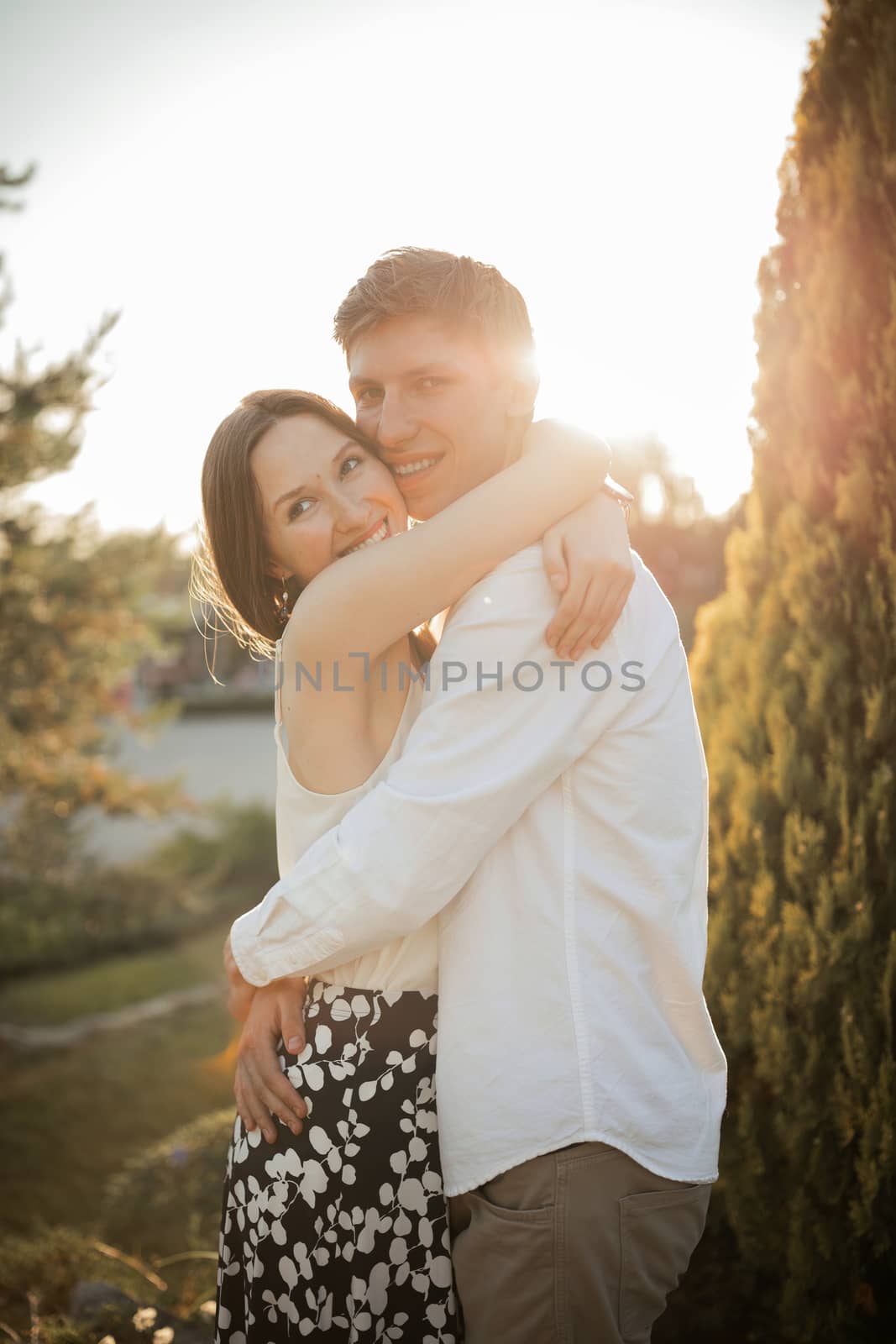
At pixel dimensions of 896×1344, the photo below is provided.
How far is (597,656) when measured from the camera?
1.61 m

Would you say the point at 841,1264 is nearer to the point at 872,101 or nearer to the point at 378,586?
the point at 378,586

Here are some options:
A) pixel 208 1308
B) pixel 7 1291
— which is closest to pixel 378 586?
pixel 208 1308

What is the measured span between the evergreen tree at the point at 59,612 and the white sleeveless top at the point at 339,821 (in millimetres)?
5564

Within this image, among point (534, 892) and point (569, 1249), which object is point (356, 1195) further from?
point (534, 892)

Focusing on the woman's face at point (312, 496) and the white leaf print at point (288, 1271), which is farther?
the woman's face at point (312, 496)

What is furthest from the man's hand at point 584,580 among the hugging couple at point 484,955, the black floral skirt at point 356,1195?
the black floral skirt at point 356,1195

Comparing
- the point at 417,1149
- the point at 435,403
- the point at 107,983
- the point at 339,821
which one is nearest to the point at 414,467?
the point at 435,403

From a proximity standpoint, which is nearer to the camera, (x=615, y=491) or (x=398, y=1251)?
(x=398, y=1251)

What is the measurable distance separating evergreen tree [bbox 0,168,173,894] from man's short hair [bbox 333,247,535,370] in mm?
5239

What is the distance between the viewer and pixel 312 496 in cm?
197

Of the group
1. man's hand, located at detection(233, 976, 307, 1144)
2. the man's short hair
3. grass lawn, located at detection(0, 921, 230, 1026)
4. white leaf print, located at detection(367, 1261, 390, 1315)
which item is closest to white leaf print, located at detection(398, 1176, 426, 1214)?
white leaf print, located at detection(367, 1261, 390, 1315)

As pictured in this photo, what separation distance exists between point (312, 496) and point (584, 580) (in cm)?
67

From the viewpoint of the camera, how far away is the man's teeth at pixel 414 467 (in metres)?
2.08

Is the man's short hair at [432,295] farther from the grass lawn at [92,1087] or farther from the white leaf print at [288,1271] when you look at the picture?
the grass lawn at [92,1087]
